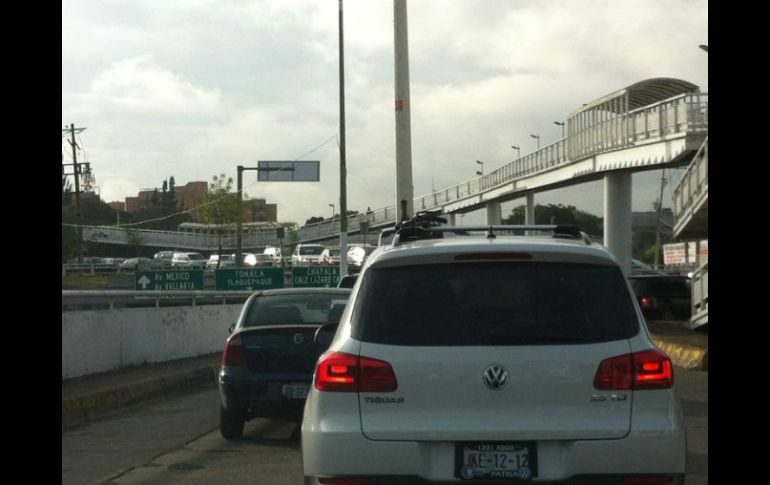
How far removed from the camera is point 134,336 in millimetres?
18250

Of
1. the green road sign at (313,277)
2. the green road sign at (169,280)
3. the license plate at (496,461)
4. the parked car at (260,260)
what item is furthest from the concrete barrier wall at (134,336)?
the parked car at (260,260)

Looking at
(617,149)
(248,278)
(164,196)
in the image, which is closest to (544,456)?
(248,278)

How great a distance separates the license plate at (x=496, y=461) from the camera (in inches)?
221

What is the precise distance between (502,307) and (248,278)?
115ft

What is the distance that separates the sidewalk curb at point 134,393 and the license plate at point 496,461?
8302 mm

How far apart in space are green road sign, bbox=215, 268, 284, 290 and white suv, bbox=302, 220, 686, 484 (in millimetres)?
34000

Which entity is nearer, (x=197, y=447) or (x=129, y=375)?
(x=197, y=447)

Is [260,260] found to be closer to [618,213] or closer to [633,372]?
[618,213]

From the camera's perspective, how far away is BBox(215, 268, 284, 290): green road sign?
39.9 meters

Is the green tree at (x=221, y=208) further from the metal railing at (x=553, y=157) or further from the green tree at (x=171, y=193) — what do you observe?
the green tree at (x=171, y=193)
